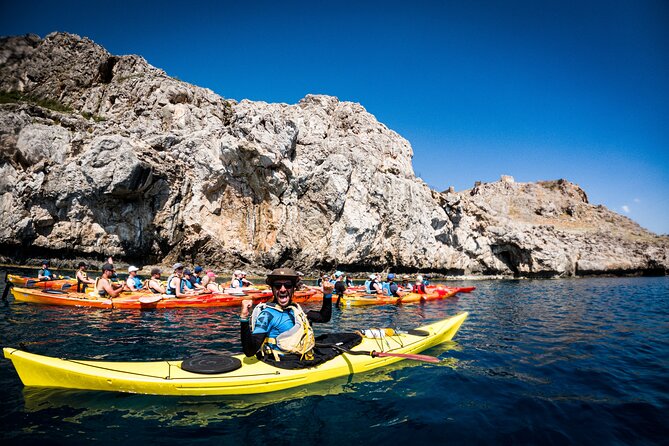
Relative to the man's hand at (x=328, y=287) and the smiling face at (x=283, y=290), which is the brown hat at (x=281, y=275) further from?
the man's hand at (x=328, y=287)

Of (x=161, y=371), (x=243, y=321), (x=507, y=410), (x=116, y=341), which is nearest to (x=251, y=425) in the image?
(x=243, y=321)

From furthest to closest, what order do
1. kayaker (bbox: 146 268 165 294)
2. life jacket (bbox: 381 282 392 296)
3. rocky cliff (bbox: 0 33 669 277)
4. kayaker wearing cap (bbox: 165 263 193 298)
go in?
1. rocky cliff (bbox: 0 33 669 277)
2. life jacket (bbox: 381 282 392 296)
3. kayaker (bbox: 146 268 165 294)
4. kayaker wearing cap (bbox: 165 263 193 298)

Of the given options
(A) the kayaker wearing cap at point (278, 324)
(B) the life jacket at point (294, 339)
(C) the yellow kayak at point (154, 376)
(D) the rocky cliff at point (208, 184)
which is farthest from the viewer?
(D) the rocky cliff at point (208, 184)

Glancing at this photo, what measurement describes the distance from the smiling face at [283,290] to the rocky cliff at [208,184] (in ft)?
99.6

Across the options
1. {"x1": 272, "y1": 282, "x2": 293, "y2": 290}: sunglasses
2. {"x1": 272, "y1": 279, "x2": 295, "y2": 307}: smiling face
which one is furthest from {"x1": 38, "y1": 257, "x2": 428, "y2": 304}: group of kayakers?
{"x1": 272, "y1": 282, "x2": 293, "y2": 290}: sunglasses

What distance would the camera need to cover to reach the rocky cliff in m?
30.6

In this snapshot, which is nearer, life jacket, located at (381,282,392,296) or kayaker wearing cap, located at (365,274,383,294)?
life jacket, located at (381,282,392,296)

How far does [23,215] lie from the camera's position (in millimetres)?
29188

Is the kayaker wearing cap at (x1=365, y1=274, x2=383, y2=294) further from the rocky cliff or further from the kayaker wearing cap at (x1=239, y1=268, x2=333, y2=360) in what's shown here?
the rocky cliff

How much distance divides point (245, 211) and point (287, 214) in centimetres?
469

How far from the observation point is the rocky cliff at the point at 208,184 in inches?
1203

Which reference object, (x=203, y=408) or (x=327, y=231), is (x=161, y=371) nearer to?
(x=203, y=408)

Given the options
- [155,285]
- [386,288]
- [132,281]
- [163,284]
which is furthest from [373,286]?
[132,281]

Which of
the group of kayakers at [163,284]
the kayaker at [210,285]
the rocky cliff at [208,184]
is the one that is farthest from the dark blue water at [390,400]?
the rocky cliff at [208,184]
